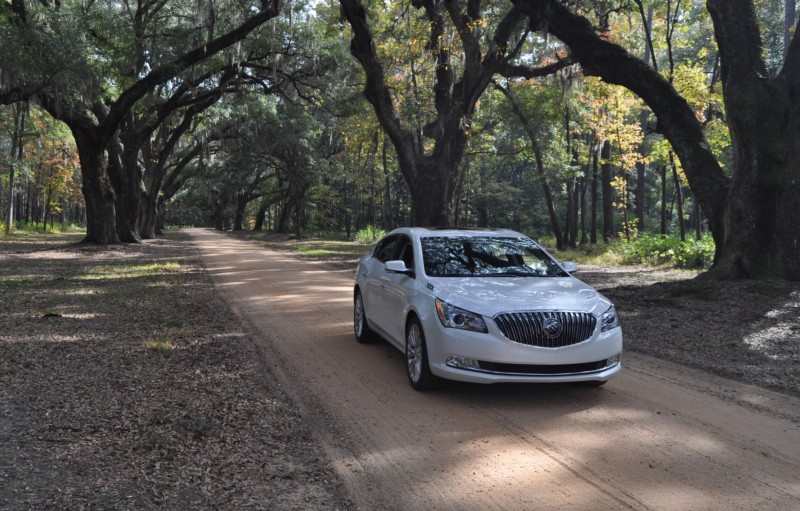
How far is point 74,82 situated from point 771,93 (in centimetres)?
1826

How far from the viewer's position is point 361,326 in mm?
8586

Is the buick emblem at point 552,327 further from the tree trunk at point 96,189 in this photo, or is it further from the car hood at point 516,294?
the tree trunk at point 96,189

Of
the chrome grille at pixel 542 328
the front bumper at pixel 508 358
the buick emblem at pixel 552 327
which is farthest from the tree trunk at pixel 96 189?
the buick emblem at pixel 552 327

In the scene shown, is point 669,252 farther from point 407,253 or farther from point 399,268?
point 399,268

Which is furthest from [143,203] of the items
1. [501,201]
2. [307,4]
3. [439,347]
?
[439,347]

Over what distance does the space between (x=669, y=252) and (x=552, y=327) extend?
58.3ft

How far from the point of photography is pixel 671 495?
3895 mm

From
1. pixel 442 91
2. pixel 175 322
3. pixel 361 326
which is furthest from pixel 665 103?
pixel 175 322

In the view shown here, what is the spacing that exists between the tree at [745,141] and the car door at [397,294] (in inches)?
307

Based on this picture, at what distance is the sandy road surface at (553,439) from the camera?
3922 millimetres

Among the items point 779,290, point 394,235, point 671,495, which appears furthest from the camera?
point 779,290

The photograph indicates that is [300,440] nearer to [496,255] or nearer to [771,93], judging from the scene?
[496,255]

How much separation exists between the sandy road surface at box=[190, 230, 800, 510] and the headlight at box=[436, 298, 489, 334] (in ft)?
2.48

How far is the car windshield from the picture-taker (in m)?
6.81
